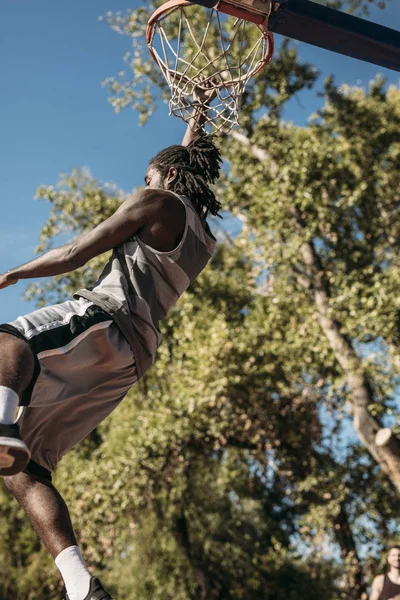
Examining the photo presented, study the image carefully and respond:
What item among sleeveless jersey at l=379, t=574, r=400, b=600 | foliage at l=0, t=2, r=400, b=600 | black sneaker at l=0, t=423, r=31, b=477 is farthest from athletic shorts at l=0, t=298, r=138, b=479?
foliage at l=0, t=2, r=400, b=600

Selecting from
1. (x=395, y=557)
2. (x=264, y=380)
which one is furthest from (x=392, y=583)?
(x=264, y=380)

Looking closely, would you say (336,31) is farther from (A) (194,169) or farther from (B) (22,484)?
(B) (22,484)

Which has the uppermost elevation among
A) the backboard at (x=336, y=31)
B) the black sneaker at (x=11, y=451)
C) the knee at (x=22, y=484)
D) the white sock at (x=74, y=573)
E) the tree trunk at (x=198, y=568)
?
the backboard at (x=336, y=31)

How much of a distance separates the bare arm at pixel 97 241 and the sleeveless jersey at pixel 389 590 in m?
6.14

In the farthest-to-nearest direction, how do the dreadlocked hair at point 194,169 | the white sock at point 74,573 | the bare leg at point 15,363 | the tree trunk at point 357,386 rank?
1. the tree trunk at point 357,386
2. the dreadlocked hair at point 194,169
3. the white sock at point 74,573
4. the bare leg at point 15,363

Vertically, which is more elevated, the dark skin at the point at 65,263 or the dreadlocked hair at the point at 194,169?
the dreadlocked hair at the point at 194,169

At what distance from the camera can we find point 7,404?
2465mm

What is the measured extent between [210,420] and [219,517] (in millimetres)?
3788

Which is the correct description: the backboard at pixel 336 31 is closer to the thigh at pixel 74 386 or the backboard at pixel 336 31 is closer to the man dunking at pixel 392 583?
the thigh at pixel 74 386

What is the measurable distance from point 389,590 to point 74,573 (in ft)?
19.9

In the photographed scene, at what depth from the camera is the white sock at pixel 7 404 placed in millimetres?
2418

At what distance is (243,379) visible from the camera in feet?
Result: 42.0

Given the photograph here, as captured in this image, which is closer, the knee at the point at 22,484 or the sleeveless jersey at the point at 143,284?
the knee at the point at 22,484

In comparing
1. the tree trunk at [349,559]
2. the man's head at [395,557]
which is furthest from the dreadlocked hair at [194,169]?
the tree trunk at [349,559]
